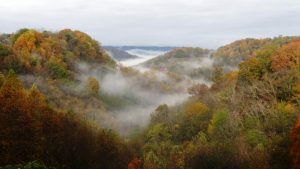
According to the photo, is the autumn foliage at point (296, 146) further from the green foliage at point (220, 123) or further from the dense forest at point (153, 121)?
the green foliage at point (220, 123)

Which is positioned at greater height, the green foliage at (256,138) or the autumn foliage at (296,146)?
the autumn foliage at (296,146)

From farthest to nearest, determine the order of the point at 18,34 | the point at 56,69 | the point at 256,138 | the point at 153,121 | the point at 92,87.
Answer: the point at 92,87
the point at 18,34
the point at 56,69
the point at 153,121
the point at 256,138

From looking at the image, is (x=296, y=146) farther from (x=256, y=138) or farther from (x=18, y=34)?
(x=18, y=34)

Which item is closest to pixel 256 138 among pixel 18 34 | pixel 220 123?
pixel 220 123

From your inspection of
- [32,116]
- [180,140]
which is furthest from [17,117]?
[180,140]

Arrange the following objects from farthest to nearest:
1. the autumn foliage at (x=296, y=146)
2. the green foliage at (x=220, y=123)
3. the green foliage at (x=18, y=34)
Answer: the green foliage at (x=18, y=34) < the green foliage at (x=220, y=123) < the autumn foliage at (x=296, y=146)

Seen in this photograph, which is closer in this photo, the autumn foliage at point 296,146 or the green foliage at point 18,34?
the autumn foliage at point 296,146

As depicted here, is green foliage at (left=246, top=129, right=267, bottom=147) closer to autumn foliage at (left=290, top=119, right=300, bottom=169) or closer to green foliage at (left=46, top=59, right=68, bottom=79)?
autumn foliage at (left=290, top=119, right=300, bottom=169)

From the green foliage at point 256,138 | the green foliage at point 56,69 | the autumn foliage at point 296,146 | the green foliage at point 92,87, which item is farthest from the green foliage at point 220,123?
the green foliage at point 92,87

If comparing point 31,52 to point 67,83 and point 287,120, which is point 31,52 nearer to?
point 67,83

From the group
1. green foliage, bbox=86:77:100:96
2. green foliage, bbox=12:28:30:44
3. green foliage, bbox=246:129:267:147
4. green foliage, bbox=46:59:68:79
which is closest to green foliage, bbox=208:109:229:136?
green foliage, bbox=246:129:267:147

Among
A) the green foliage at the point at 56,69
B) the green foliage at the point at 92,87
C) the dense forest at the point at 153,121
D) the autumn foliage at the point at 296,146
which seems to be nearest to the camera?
the autumn foliage at the point at 296,146
